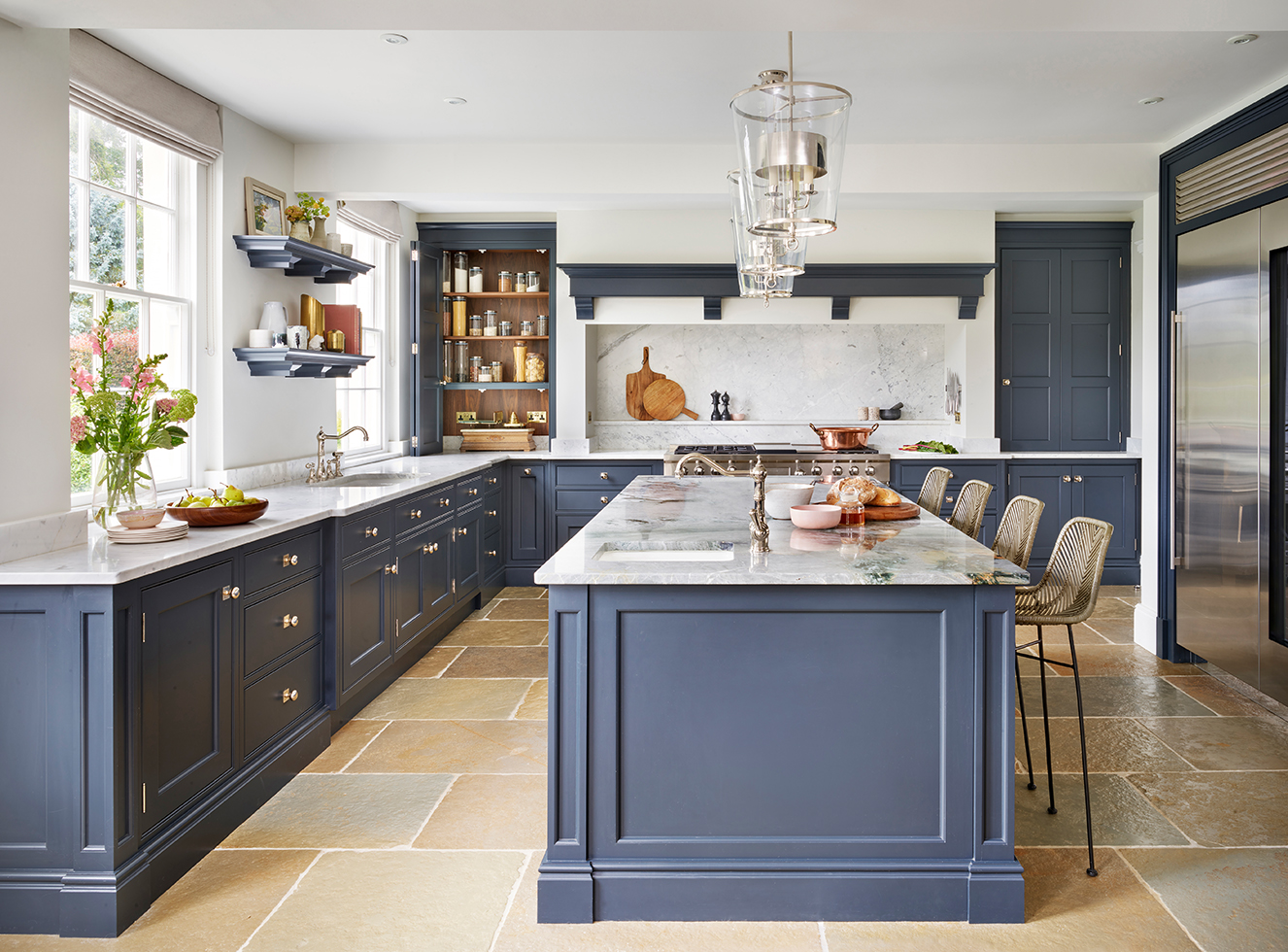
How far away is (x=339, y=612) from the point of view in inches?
143

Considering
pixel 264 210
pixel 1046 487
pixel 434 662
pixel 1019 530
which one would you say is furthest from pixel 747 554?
pixel 1046 487

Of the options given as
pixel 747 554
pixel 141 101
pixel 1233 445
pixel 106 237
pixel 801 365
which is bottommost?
pixel 747 554

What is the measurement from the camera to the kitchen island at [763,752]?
93.1 inches

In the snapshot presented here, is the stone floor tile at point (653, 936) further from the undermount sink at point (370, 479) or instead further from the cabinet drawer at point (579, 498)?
the cabinet drawer at point (579, 498)

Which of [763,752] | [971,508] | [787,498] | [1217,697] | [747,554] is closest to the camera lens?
[763,752]

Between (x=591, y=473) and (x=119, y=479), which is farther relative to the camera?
(x=591, y=473)

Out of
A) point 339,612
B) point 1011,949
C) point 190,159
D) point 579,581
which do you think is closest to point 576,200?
point 190,159

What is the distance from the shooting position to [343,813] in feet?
9.78

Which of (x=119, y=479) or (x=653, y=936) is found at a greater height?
(x=119, y=479)

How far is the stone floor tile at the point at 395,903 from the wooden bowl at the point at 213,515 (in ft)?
3.58

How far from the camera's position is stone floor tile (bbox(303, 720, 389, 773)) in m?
3.38

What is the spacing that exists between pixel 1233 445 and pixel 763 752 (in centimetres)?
301

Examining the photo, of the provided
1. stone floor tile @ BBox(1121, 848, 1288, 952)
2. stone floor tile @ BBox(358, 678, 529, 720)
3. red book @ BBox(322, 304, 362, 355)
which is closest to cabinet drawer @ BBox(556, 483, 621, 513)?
red book @ BBox(322, 304, 362, 355)

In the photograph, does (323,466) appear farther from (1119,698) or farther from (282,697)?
(1119,698)
